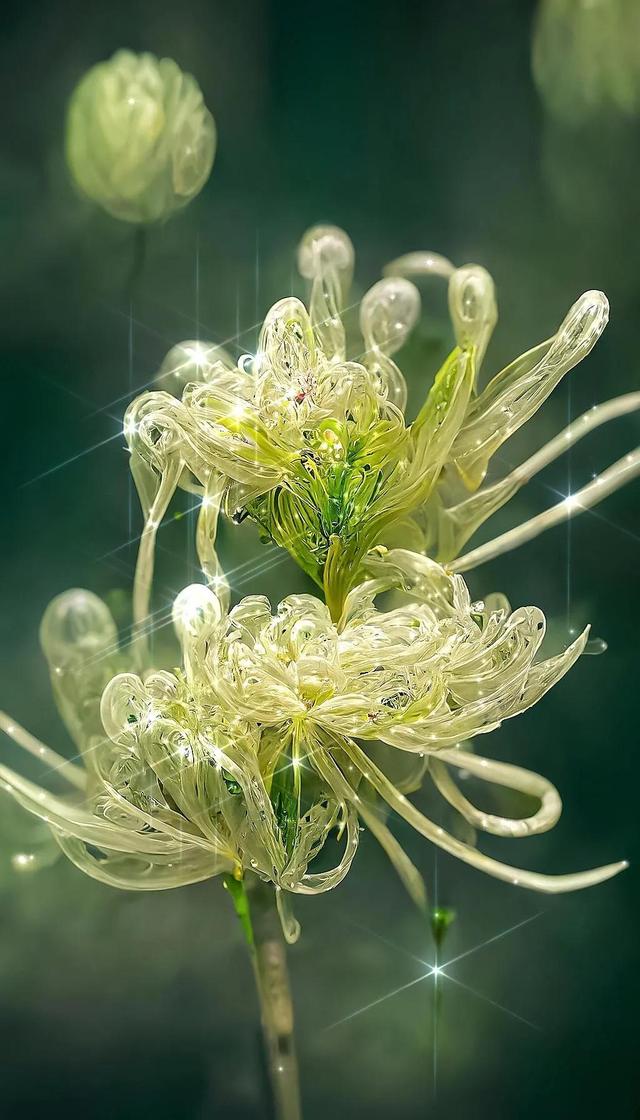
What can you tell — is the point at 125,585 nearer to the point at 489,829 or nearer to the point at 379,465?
the point at 379,465

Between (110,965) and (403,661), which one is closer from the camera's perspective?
(403,661)

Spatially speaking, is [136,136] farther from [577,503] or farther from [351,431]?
[577,503]

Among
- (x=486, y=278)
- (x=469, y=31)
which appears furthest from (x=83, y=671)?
(x=469, y=31)

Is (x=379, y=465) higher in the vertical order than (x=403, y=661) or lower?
higher

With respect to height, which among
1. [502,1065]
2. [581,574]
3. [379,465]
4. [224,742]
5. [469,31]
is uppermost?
[469,31]

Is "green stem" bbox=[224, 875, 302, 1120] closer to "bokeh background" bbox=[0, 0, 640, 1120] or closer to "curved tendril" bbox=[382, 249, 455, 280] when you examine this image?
"bokeh background" bbox=[0, 0, 640, 1120]

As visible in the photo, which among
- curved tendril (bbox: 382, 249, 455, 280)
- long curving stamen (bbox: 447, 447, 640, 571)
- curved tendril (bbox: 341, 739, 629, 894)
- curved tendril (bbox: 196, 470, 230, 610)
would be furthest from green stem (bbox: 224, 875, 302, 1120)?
curved tendril (bbox: 382, 249, 455, 280)

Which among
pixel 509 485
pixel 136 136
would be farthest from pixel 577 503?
pixel 136 136
